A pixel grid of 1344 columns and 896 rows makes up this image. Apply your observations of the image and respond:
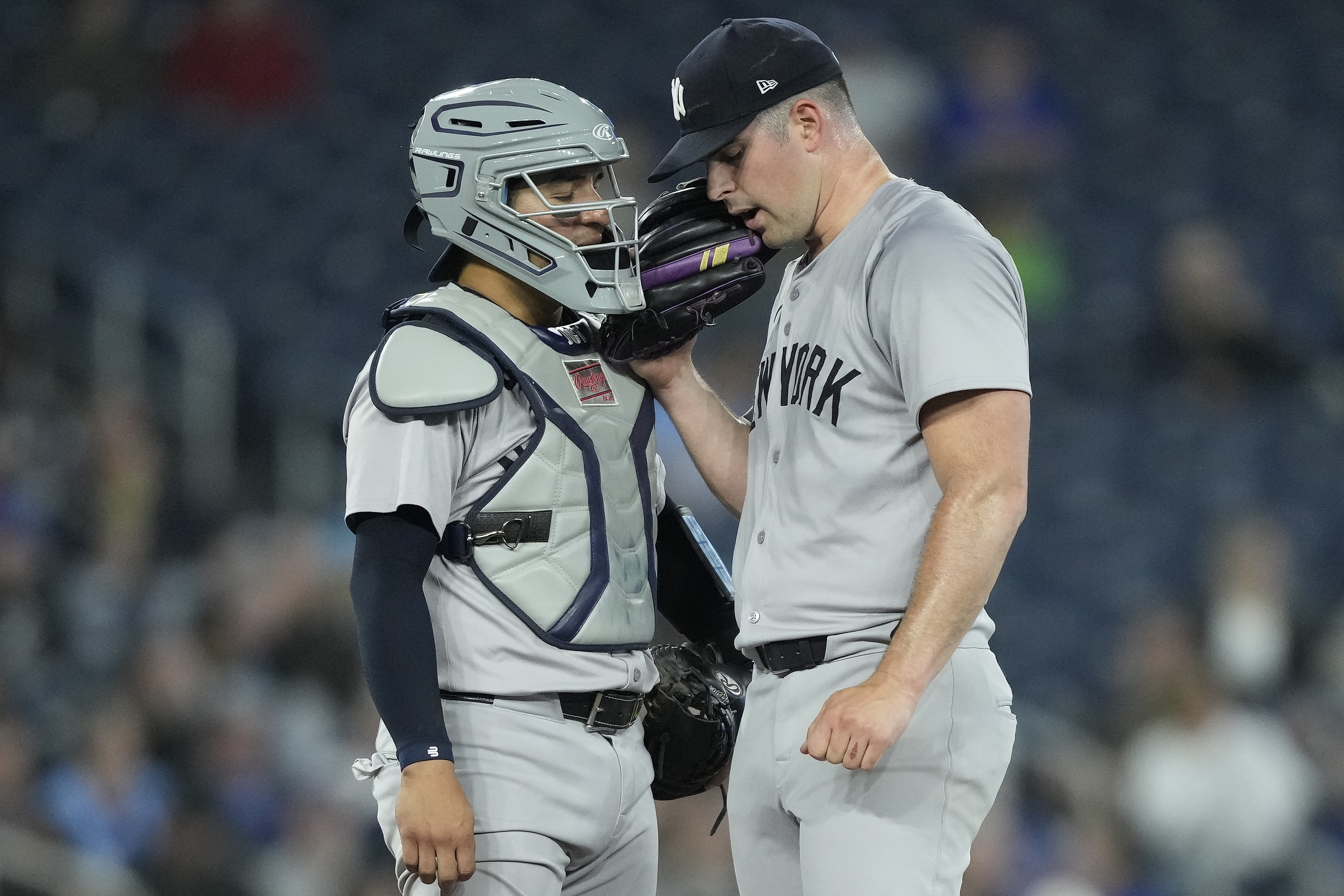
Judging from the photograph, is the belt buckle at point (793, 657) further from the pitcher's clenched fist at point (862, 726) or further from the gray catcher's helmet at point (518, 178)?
the gray catcher's helmet at point (518, 178)

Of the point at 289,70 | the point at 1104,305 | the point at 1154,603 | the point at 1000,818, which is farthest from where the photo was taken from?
the point at 289,70

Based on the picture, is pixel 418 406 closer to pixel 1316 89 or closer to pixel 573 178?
pixel 573 178

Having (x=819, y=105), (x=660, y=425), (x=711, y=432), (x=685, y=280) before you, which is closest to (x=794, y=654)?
(x=711, y=432)

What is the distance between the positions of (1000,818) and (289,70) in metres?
5.11

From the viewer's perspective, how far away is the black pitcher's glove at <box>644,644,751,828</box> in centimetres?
280

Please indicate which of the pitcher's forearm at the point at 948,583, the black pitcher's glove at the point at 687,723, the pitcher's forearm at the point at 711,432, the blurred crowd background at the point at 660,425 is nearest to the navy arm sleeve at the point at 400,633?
the black pitcher's glove at the point at 687,723

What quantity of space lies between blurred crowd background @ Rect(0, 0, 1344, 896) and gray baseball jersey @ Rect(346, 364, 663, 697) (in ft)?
9.72

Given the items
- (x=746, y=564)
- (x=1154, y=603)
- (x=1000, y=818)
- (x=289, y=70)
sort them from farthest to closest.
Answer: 1. (x=289, y=70)
2. (x=1154, y=603)
3. (x=1000, y=818)
4. (x=746, y=564)

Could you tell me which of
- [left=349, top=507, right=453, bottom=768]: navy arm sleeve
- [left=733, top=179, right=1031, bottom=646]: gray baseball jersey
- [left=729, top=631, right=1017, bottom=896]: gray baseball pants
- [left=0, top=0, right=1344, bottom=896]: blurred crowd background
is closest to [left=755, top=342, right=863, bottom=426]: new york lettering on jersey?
[left=733, top=179, right=1031, bottom=646]: gray baseball jersey

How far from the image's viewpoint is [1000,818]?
17.8ft

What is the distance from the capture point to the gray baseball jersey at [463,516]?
2479mm

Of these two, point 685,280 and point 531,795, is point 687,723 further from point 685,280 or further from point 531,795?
point 685,280

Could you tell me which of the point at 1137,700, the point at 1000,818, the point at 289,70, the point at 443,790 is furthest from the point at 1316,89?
the point at 443,790

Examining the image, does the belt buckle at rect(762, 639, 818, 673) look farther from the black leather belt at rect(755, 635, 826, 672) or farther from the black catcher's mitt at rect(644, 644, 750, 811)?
the black catcher's mitt at rect(644, 644, 750, 811)
